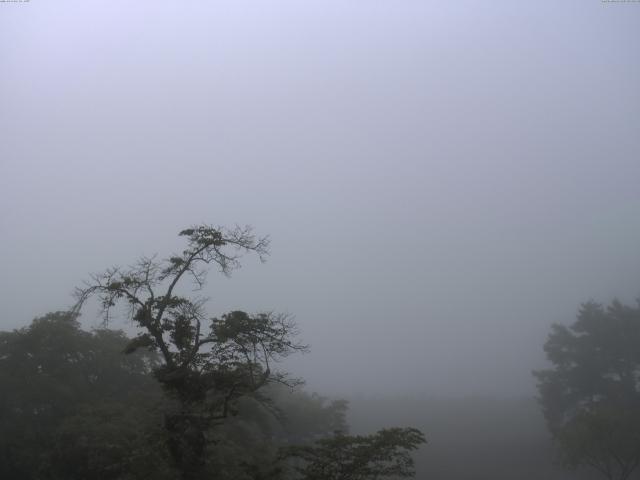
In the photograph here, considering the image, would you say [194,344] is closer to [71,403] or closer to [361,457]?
[361,457]

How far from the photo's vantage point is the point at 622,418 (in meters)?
33.3

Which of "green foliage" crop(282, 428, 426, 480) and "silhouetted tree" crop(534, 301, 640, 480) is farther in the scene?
"silhouetted tree" crop(534, 301, 640, 480)

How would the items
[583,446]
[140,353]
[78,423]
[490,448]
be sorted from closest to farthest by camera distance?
[78,423] < [140,353] < [583,446] < [490,448]

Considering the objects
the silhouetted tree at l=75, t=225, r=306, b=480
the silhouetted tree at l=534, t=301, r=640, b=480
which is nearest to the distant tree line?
the silhouetted tree at l=75, t=225, r=306, b=480

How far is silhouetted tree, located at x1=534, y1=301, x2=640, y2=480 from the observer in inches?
1357

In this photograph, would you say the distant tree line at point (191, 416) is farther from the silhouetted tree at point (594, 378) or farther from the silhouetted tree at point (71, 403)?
the silhouetted tree at point (594, 378)

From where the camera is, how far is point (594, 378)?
1716 inches

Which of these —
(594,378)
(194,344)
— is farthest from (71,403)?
(594,378)

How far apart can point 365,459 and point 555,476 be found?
4297cm

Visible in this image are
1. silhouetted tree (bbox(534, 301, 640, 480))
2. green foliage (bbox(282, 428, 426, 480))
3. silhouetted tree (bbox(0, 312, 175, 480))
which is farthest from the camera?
silhouetted tree (bbox(534, 301, 640, 480))

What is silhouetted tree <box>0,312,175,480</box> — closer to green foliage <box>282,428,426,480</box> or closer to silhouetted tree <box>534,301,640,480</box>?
green foliage <box>282,428,426,480</box>

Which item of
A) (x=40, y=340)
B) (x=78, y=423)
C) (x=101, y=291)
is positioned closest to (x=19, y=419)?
(x=40, y=340)

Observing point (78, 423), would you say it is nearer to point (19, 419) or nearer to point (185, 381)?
Answer: point (19, 419)

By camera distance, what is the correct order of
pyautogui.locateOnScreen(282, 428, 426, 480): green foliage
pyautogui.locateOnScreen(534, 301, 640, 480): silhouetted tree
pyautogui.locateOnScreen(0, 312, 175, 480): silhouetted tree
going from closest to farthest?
pyautogui.locateOnScreen(282, 428, 426, 480): green foliage
pyautogui.locateOnScreen(0, 312, 175, 480): silhouetted tree
pyautogui.locateOnScreen(534, 301, 640, 480): silhouetted tree
